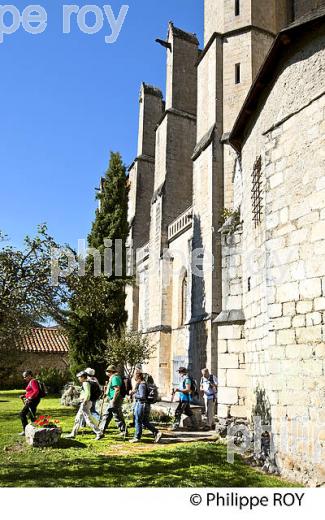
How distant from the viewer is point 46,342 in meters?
31.5

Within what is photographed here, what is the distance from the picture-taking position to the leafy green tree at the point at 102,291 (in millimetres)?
16250

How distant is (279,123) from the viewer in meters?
6.97

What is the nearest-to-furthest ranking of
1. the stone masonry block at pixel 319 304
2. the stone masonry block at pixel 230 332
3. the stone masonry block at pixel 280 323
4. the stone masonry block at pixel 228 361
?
the stone masonry block at pixel 319 304 < the stone masonry block at pixel 280 323 < the stone masonry block at pixel 228 361 < the stone masonry block at pixel 230 332

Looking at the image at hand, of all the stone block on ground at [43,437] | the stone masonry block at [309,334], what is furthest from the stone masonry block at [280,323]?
the stone block on ground at [43,437]

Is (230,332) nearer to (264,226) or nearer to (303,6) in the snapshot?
(264,226)

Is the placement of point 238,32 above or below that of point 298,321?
above

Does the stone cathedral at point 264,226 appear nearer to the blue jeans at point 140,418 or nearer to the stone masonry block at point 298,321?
the stone masonry block at point 298,321

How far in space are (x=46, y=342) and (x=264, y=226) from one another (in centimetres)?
2662

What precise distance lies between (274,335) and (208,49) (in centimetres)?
1395

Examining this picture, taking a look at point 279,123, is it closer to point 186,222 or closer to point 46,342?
point 186,222

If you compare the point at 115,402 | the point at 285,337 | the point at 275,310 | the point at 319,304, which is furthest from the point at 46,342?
the point at 319,304

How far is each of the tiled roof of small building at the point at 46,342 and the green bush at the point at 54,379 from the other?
350 cm

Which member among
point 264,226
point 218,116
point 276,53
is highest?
point 218,116
